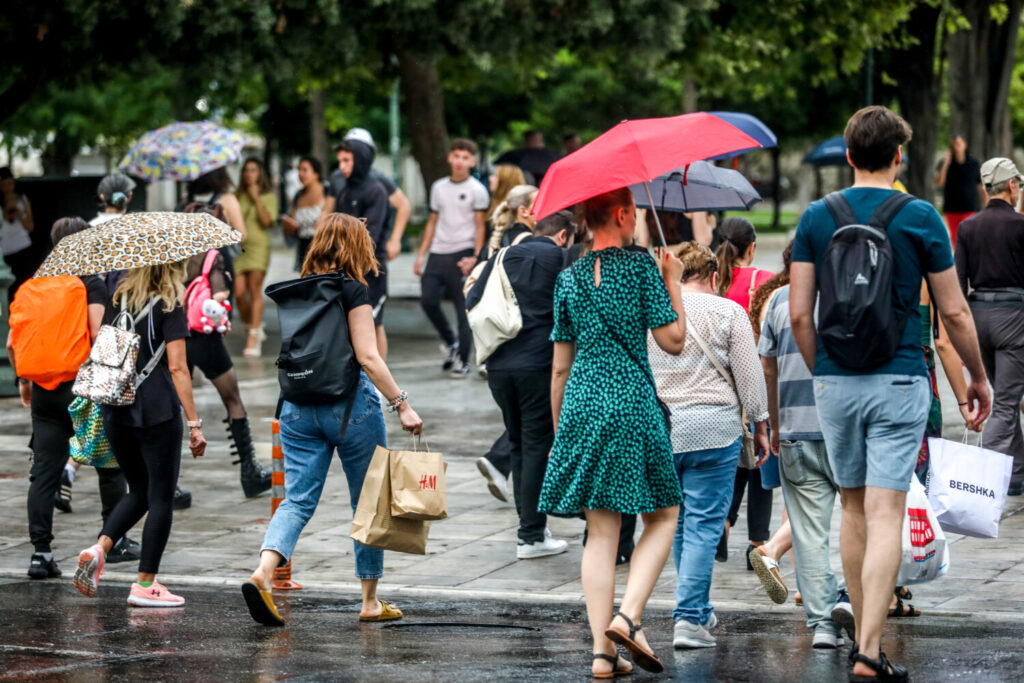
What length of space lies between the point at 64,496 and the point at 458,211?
5.98 m

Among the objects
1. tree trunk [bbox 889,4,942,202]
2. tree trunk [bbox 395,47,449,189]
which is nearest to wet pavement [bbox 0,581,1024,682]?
tree trunk [bbox 395,47,449,189]

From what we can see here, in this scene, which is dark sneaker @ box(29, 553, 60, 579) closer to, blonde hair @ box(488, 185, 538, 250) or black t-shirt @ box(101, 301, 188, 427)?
black t-shirt @ box(101, 301, 188, 427)

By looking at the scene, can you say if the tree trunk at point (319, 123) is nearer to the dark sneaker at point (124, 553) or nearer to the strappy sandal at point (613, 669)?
the dark sneaker at point (124, 553)

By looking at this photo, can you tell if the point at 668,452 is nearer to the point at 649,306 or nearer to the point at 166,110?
the point at 649,306

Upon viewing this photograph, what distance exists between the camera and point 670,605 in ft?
23.5

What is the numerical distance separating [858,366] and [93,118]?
A: 3902 cm

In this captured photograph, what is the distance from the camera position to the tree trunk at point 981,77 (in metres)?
25.0

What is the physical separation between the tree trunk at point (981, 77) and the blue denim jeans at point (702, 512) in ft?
64.3

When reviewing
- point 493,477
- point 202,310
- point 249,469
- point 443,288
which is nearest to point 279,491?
point 493,477

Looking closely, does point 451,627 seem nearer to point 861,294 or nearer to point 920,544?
point 920,544

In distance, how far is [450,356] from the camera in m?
15.4

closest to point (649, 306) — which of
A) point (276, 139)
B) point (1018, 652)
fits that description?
point (1018, 652)

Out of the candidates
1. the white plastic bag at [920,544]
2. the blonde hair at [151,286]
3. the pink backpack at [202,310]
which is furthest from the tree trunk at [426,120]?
the white plastic bag at [920,544]

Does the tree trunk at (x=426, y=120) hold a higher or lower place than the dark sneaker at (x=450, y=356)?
higher
